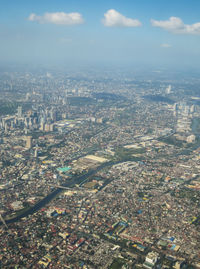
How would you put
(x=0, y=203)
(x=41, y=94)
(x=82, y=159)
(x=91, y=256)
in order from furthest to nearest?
(x=41, y=94), (x=82, y=159), (x=0, y=203), (x=91, y=256)

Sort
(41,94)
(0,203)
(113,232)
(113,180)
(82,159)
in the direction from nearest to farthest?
(113,232)
(0,203)
(113,180)
(82,159)
(41,94)

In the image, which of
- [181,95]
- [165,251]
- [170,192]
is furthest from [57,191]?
[181,95]

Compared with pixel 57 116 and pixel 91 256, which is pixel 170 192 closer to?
pixel 91 256

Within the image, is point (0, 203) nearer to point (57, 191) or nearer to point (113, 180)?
point (57, 191)

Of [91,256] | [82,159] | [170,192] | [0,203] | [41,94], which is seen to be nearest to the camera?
[91,256]

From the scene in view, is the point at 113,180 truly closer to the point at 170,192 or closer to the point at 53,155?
the point at 170,192

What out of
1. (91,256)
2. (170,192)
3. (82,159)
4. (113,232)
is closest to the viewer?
(91,256)

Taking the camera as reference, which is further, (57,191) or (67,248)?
(57,191)

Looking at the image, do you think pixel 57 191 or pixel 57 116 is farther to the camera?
pixel 57 116

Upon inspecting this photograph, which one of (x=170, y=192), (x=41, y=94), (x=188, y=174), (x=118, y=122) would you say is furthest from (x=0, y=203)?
(x=41, y=94)
